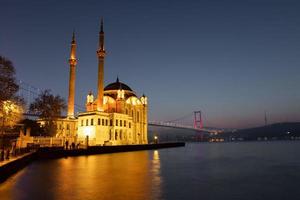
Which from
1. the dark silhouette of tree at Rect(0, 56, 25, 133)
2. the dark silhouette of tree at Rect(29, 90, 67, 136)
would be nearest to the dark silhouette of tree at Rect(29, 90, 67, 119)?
the dark silhouette of tree at Rect(29, 90, 67, 136)

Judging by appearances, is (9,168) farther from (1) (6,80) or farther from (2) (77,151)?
(2) (77,151)

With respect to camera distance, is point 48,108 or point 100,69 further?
point 100,69

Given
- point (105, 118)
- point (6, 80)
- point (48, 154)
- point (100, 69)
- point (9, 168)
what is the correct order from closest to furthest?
point (9, 168) → point (6, 80) → point (48, 154) → point (105, 118) → point (100, 69)

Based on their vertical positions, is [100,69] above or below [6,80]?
above

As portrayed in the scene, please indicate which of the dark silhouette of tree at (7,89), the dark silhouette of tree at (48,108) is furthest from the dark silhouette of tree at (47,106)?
the dark silhouette of tree at (7,89)

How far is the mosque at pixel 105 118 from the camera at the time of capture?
5575 centimetres

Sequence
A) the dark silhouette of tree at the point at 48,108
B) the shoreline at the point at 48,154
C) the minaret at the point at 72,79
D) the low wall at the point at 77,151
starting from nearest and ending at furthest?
the shoreline at the point at 48,154
the low wall at the point at 77,151
the dark silhouette of tree at the point at 48,108
the minaret at the point at 72,79

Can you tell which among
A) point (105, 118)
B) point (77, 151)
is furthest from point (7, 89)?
point (105, 118)

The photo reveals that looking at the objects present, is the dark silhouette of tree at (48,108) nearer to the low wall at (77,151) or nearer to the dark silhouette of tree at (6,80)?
the low wall at (77,151)

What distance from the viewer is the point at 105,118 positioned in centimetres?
5769

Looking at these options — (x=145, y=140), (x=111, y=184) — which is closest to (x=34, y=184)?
(x=111, y=184)

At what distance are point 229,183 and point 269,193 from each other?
2.98 meters

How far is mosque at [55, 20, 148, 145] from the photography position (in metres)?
55.8

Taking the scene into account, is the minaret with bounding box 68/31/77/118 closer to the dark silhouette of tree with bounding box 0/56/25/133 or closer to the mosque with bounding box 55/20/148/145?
the mosque with bounding box 55/20/148/145
